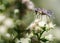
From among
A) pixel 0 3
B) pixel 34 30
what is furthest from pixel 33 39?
pixel 0 3

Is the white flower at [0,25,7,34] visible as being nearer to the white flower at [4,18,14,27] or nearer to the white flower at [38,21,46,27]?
the white flower at [4,18,14,27]

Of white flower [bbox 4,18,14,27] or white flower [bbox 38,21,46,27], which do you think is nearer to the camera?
white flower [bbox 4,18,14,27]

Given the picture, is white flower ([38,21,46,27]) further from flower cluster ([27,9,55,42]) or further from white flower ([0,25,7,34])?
white flower ([0,25,7,34])

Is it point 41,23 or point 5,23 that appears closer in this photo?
point 5,23

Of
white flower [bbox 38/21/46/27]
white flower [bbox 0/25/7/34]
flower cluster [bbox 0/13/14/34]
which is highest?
white flower [bbox 38/21/46/27]

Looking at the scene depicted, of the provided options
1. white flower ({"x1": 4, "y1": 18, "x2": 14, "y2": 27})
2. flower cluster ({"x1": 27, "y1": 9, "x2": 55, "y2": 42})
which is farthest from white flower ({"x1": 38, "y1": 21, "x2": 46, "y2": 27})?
white flower ({"x1": 4, "y1": 18, "x2": 14, "y2": 27})

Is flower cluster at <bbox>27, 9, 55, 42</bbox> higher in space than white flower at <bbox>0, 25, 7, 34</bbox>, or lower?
higher

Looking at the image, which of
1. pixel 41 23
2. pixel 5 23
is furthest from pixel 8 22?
pixel 41 23

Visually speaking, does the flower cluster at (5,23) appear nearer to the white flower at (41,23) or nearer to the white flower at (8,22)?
the white flower at (8,22)

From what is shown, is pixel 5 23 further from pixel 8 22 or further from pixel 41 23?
pixel 41 23

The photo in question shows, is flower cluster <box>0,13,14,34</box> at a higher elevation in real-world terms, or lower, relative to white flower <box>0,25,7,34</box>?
higher

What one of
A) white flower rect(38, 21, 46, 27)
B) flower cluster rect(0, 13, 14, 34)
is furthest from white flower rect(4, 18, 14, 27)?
white flower rect(38, 21, 46, 27)

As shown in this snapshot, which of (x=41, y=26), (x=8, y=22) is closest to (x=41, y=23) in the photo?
(x=41, y=26)

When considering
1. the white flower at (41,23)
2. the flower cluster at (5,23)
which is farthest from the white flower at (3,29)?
the white flower at (41,23)
